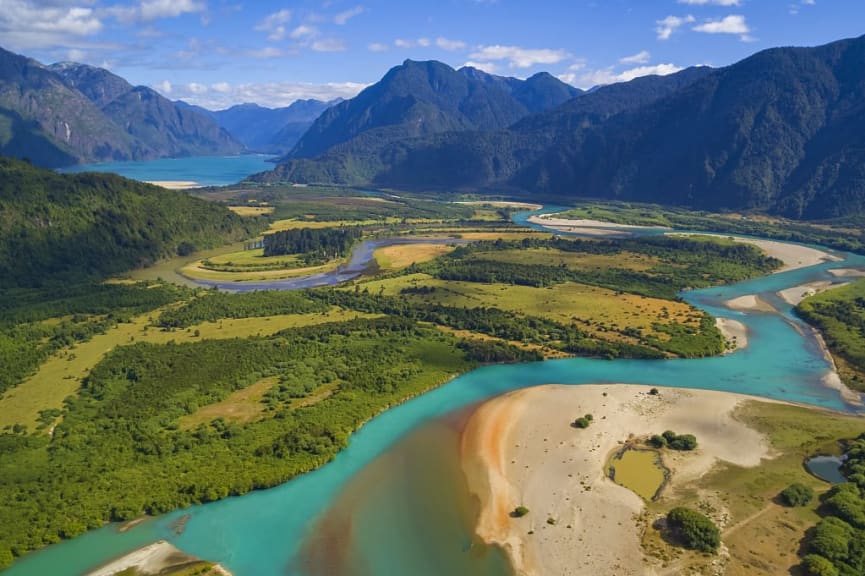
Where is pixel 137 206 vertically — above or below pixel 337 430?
above

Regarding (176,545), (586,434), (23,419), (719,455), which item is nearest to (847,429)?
(719,455)

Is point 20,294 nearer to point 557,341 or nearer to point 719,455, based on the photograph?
point 557,341

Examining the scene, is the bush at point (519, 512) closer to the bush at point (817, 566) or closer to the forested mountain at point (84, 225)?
the bush at point (817, 566)

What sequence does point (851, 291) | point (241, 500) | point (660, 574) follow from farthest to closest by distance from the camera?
point (851, 291)
point (241, 500)
point (660, 574)

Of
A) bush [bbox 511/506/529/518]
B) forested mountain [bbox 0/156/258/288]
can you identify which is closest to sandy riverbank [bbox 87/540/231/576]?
bush [bbox 511/506/529/518]

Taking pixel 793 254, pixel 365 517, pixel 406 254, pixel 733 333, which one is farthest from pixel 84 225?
pixel 793 254

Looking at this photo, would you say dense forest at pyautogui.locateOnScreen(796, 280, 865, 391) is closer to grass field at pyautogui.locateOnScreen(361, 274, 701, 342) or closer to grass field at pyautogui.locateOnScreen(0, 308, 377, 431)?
grass field at pyautogui.locateOnScreen(361, 274, 701, 342)

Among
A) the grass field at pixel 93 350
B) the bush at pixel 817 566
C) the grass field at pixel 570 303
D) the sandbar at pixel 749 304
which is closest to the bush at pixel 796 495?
the bush at pixel 817 566
